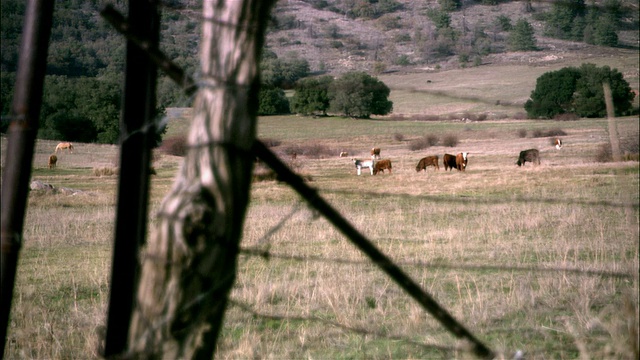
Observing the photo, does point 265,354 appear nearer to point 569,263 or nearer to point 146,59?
point 146,59

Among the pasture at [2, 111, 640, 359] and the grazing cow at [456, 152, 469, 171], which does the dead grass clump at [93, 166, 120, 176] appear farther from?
the grazing cow at [456, 152, 469, 171]

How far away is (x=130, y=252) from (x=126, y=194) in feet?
0.65

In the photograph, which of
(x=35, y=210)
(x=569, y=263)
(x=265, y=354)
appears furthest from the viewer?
(x=35, y=210)

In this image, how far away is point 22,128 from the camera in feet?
7.76

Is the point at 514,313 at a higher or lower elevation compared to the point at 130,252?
lower

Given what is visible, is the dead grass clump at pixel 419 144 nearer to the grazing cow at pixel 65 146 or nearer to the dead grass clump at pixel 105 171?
the dead grass clump at pixel 105 171

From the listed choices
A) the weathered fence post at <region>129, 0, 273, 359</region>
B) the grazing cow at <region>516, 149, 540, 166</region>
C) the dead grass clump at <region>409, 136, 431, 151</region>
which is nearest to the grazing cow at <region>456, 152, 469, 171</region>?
the grazing cow at <region>516, 149, 540, 166</region>

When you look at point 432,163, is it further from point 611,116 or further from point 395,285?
point 611,116

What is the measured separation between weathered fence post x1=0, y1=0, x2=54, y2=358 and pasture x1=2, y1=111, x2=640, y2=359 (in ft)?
1.43

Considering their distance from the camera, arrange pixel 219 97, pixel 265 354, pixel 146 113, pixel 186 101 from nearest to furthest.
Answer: pixel 219 97 < pixel 186 101 < pixel 146 113 < pixel 265 354

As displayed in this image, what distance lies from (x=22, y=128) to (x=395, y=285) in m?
3.82

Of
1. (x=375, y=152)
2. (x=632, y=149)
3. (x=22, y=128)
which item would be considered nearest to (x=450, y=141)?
(x=375, y=152)

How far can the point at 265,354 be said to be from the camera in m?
3.71

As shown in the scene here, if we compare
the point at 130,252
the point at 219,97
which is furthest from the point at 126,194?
the point at 219,97
